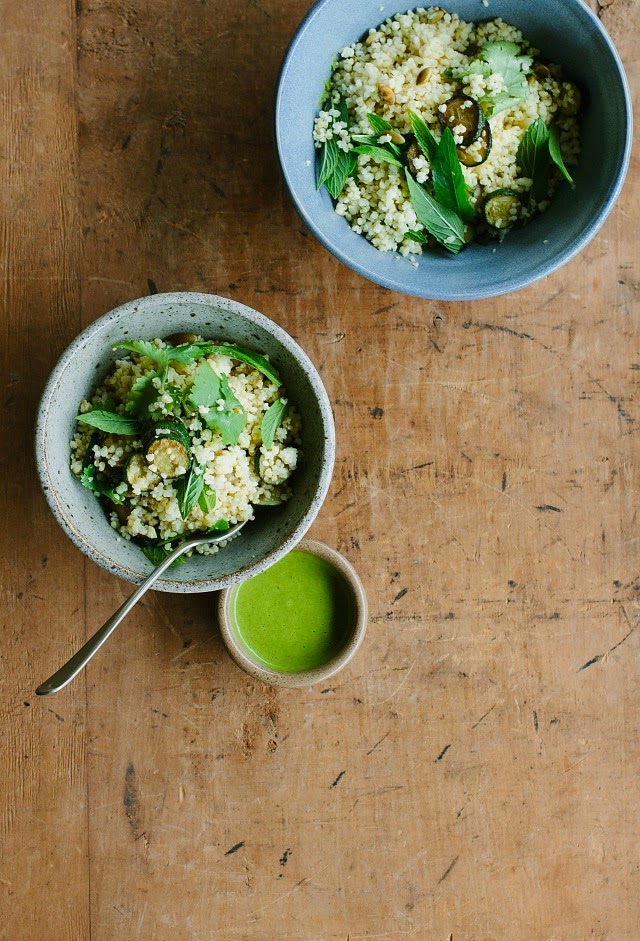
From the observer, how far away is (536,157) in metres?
1.31

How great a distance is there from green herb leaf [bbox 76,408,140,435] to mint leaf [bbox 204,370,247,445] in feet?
0.42

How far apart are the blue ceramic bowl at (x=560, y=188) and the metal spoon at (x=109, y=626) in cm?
53

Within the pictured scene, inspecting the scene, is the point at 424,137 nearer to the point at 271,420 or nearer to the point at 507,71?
the point at 507,71

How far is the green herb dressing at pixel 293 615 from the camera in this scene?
55.7 inches

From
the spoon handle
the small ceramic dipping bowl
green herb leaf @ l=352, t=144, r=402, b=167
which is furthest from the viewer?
the small ceramic dipping bowl

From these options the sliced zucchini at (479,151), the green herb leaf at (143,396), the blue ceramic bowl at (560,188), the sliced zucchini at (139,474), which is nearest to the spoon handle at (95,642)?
the sliced zucchini at (139,474)

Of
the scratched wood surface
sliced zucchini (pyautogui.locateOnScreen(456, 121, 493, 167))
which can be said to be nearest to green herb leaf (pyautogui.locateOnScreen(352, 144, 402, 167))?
sliced zucchini (pyautogui.locateOnScreen(456, 121, 493, 167))

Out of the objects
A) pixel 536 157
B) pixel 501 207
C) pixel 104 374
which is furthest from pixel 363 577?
pixel 536 157

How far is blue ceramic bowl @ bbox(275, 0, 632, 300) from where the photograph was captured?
1.24m

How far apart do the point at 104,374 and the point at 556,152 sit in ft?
2.91

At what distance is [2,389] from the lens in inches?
57.2

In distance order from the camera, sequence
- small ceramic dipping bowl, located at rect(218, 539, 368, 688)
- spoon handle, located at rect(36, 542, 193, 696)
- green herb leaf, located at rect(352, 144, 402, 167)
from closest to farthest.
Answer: spoon handle, located at rect(36, 542, 193, 696), green herb leaf, located at rect(352, 144, 402, 167), small ceramic dipping bowl, located at rect(218, 539, 368, 688)

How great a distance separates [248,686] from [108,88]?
3.98 ft

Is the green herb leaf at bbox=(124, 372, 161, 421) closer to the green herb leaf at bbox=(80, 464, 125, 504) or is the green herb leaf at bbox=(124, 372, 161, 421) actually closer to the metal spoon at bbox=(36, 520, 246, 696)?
the green herb leaf at bbox=(80, 464, 125, 504)
